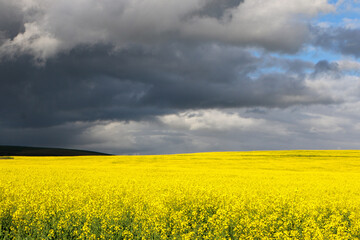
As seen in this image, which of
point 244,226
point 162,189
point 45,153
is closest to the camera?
point 244,226

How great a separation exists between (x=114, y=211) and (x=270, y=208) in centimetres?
510

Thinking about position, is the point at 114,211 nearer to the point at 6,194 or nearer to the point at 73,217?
the point at 73,217

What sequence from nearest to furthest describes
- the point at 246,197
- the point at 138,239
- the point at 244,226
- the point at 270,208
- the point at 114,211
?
1. the point at 138,239
2. the point at 244,226
3. the point at 114,211
4. the point at 270,208
5. the point at 246,197

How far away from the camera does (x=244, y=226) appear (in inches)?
322

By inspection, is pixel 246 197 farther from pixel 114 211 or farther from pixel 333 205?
pixel 114 211

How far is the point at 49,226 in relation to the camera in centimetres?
834

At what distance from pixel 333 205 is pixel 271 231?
4.02 m

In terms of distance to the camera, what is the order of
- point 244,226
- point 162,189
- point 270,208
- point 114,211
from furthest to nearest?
point 162,189 → point 270,208 → point 114,211 → point 244,226

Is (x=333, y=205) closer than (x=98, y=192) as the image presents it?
Yes

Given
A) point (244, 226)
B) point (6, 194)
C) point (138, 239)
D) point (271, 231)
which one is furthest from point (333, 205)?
point (6, 194)

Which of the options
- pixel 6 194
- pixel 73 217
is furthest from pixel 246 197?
pixel 6 194

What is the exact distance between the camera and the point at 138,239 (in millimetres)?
7082

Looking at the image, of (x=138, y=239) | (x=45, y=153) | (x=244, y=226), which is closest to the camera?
(x=138, y=239)

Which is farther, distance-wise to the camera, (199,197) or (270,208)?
(199,197)
